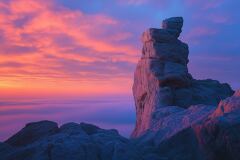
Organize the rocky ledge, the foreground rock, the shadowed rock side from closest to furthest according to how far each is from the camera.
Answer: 1. the shadowed rock side
2. the rocky ledge
3. the foreground rock

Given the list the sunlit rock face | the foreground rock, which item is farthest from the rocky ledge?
the sunlit rock face

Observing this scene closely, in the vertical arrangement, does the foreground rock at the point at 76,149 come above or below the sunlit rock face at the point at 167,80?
below

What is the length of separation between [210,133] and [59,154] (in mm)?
6418

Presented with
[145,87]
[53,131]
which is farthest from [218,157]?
[145,87]

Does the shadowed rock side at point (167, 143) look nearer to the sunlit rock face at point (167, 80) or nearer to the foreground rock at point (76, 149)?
the foreground rock at point (76, 149)

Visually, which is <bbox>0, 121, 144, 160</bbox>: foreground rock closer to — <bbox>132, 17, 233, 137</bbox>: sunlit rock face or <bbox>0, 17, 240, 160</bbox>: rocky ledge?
<bbox>0, 17, 240, 160</bbox>: rocky ledge

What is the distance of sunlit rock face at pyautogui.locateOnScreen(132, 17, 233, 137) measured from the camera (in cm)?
4406

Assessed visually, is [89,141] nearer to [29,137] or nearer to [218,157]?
[218,157]

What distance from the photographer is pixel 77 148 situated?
1902 cm

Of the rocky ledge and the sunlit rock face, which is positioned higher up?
the sunlit rock face

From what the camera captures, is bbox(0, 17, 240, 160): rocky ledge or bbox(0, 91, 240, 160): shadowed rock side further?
bbox(0, 17, 240, 160): rocky ledge

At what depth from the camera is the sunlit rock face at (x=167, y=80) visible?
145 feet

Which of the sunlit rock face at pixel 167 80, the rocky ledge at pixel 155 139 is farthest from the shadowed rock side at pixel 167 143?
the sunlit rock face at pixel 167 80

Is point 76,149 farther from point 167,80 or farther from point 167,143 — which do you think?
point 167,80
